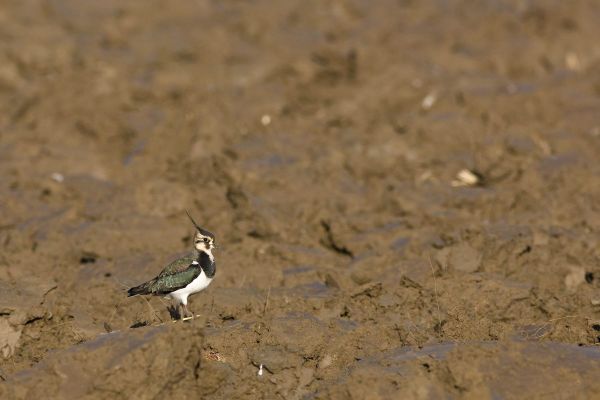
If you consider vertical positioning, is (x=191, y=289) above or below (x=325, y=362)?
above

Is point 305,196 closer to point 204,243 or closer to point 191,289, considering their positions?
point 204,243

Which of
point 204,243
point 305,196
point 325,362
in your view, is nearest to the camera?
point 325,362

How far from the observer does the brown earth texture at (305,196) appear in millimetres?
6121

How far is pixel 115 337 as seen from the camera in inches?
236

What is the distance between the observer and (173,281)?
6855 millimetres

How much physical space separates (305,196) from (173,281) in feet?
9.38

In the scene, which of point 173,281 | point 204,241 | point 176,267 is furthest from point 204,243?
point 173,281

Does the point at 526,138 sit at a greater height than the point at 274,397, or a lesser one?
lesser

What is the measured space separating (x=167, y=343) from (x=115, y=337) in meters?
0.39

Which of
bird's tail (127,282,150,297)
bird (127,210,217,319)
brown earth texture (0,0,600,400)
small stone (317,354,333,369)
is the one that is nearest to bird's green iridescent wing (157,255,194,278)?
bird (127,210,217,319)

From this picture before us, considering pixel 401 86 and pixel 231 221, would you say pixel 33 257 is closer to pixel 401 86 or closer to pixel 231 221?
pixel 231 221

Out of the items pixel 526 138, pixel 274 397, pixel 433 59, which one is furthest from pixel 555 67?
pixel 274 397

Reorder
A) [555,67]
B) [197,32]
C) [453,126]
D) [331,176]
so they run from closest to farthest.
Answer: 1. [331,176]
2. [453,126]
3. [555,67]
4. [197,32]

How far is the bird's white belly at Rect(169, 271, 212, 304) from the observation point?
6879mm
